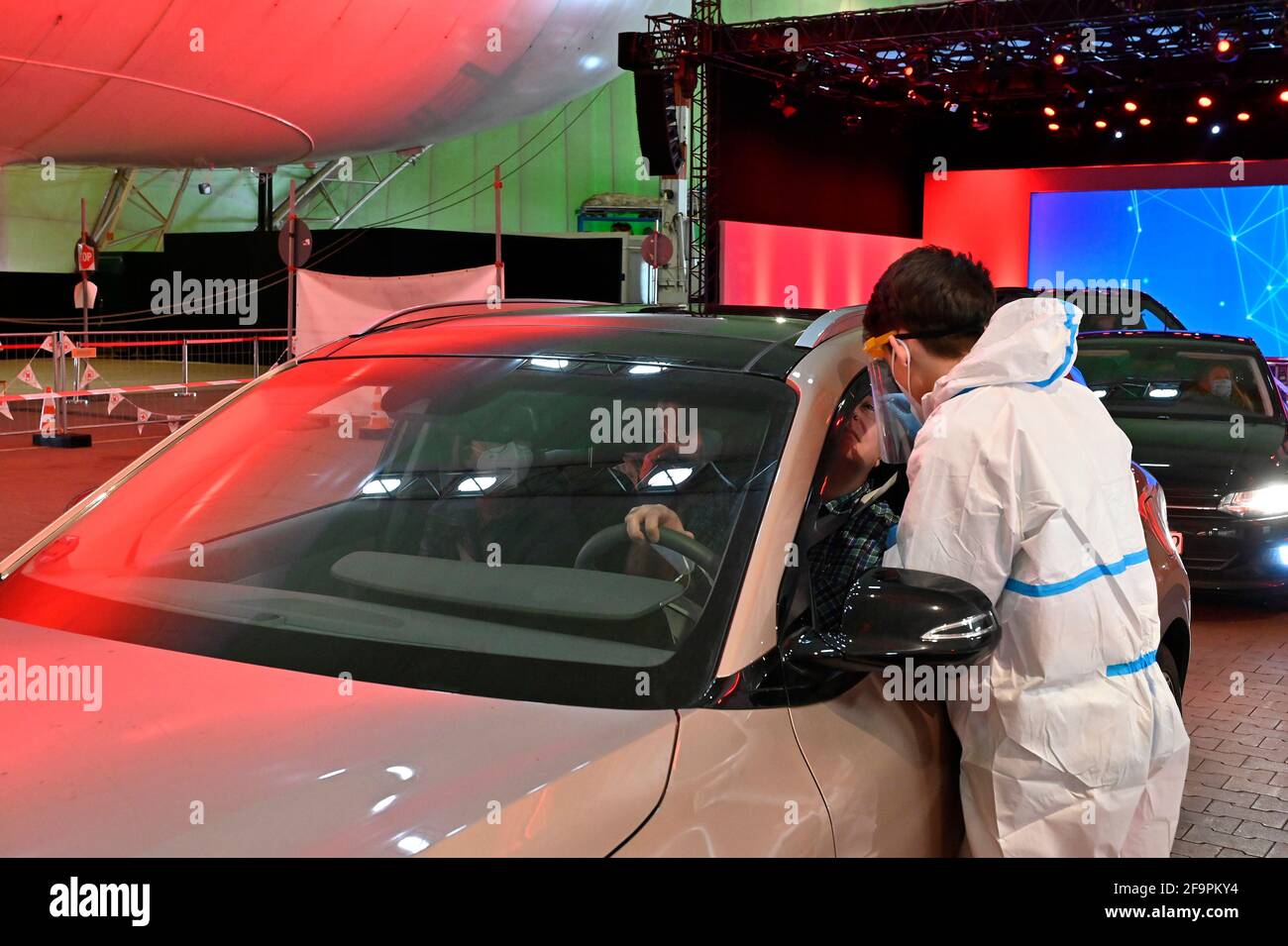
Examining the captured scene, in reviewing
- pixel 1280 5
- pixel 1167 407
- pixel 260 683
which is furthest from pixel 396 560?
pixel 1280 5

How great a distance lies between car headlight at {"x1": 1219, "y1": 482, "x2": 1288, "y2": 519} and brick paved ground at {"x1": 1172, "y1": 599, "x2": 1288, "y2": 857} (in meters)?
0.62

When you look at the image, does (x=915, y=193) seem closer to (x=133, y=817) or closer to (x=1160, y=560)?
(x=1160, y=560)

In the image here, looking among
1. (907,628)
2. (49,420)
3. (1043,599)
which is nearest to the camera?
(907,628)

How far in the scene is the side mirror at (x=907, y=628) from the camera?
2.01m

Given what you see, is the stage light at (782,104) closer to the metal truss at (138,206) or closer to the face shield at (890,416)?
the metal truss at (138,206)

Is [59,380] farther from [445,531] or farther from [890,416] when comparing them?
[890,416]

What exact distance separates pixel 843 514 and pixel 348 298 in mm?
10167

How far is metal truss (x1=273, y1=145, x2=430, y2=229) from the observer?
32281 mm

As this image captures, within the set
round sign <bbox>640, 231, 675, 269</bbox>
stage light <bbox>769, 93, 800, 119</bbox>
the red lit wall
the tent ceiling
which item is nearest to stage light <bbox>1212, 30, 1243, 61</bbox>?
the red lit wall

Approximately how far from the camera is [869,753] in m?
2.14

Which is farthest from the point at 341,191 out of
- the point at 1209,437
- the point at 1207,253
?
the point at 1209,437

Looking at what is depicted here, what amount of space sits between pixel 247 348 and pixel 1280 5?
660 inches

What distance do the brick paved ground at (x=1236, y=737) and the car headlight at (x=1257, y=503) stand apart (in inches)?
24.4

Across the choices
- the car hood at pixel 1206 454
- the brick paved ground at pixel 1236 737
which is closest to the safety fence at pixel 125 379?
the car hood at pixel 1206 454
